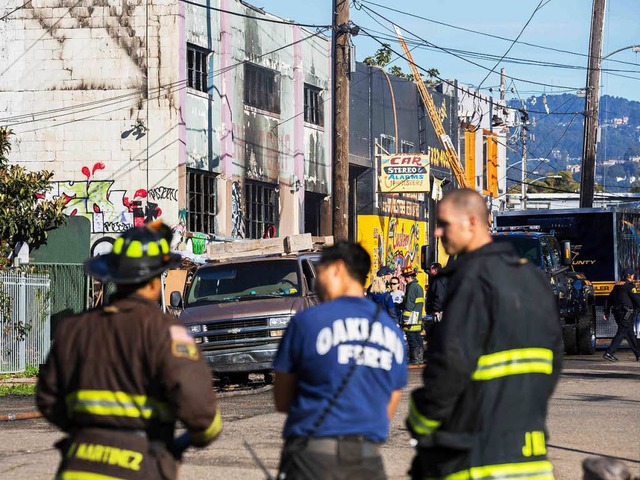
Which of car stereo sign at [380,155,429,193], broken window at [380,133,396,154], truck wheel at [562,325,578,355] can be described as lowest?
truck wheel at [562,325,578,355]

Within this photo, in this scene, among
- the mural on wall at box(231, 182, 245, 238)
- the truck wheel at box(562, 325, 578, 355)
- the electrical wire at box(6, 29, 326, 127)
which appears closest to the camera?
the truck wheel at box(562, 325, 578, 355)

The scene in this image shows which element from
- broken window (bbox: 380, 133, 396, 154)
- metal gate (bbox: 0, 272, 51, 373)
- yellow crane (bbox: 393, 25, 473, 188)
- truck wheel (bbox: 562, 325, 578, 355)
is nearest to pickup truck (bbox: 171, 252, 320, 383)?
metal gate (bbox: 0, 272, 51, 373)

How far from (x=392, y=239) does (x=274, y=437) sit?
2971 cm

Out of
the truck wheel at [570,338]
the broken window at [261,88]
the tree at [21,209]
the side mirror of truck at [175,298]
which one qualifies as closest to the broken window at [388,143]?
the broken window at [261,88]

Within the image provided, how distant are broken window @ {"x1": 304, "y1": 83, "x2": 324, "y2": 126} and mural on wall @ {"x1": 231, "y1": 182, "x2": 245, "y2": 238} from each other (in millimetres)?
5001

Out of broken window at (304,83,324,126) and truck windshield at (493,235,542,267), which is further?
broken window at (304,83,324,126)

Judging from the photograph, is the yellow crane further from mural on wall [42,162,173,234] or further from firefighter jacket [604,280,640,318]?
firefighter jacket [604,280,640,318]

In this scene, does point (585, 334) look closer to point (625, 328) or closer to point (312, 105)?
point (625, 328)

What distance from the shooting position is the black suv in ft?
84.6

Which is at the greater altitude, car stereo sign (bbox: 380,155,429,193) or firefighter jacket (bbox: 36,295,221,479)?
car stereo sign (bbox: 380,155,429,193)

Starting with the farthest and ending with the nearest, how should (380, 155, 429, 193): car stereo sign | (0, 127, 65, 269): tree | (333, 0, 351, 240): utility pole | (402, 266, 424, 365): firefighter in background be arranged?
(380, 155, 429, 193): car stereo sign
(333, 0, 351, 240): utility pole
(0, 127, 65, 269): tree
(402, 266, 424, 365): firefighter in background

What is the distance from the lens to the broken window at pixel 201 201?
99.5 feet

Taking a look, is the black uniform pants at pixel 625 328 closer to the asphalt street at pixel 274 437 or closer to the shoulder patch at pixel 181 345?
the asphalt street at pixel 274 437

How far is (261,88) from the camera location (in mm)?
33656
